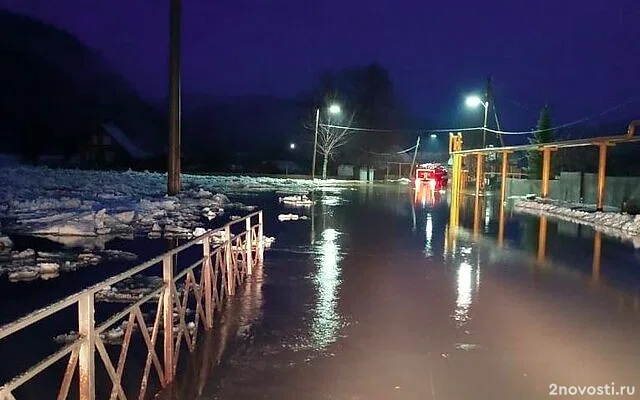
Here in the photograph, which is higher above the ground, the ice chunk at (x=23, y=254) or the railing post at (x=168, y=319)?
the railing post at (x=168, y=319)

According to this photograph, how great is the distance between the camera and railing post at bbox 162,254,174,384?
5.45 meters

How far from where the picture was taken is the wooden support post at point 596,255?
11.1 m

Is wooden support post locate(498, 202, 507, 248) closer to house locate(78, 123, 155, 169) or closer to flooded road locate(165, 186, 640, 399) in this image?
flooded road locate(165, 186, 640, 399)

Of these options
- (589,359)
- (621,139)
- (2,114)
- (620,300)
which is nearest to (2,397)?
(589,359)

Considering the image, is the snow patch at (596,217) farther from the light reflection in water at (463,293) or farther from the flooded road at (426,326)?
the light reflection in water at (463,293)

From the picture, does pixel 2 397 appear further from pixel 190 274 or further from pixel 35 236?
pixel 35 236

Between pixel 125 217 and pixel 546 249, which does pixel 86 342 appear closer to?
pixel 546 249

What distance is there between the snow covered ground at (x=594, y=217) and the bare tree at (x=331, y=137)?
41.7 m

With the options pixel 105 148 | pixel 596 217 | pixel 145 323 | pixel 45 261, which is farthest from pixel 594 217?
pixel 105 148

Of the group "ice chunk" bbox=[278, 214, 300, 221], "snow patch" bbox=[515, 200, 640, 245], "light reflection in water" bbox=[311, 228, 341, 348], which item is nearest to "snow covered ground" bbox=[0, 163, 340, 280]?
"ice chunk" bbox=[278, 214, 300, 221]

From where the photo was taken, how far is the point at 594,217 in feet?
73.9

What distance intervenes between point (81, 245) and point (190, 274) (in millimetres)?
8414

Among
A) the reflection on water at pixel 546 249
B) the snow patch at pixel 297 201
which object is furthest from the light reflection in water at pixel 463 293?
the snow patch at pixel 297 201

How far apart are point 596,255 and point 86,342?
42.2ft
